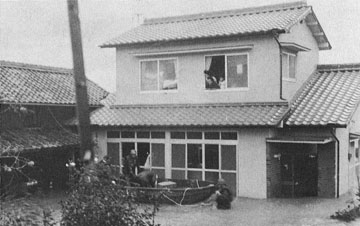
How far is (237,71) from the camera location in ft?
62.2

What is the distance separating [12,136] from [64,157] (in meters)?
3.14

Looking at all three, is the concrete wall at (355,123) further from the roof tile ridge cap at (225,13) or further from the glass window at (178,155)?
the glass window at (178,155)

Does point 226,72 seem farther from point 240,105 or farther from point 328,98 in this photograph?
point 328,98

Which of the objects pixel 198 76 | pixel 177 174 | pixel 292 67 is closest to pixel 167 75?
pixel 198 76

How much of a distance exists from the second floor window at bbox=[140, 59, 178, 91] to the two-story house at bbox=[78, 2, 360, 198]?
0.04 metres

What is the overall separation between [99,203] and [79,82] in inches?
86.7

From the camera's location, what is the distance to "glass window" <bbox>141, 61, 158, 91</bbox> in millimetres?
20641

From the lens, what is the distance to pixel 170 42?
19969mm

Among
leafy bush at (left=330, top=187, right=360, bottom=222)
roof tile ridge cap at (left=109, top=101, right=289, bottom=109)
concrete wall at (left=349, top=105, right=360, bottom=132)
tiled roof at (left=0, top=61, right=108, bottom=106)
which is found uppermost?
tiled roof at (left=0, top=61, right=108, bottom=106)

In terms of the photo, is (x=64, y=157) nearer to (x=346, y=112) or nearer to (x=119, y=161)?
(x=119, y=161)

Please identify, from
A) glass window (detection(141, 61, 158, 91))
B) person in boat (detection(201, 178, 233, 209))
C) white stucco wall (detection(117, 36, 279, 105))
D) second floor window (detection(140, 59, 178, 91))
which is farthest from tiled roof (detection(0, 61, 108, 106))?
person in boat (detection(201, 178, 233, 209))

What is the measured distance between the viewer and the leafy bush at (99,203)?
832 cm

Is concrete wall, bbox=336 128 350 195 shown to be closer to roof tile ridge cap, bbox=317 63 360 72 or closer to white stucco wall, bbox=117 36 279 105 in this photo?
white stucco wall, bbox=117 36 279 105

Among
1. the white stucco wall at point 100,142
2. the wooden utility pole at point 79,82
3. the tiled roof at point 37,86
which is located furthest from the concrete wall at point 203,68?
the wooden utility pole at point 79,82
